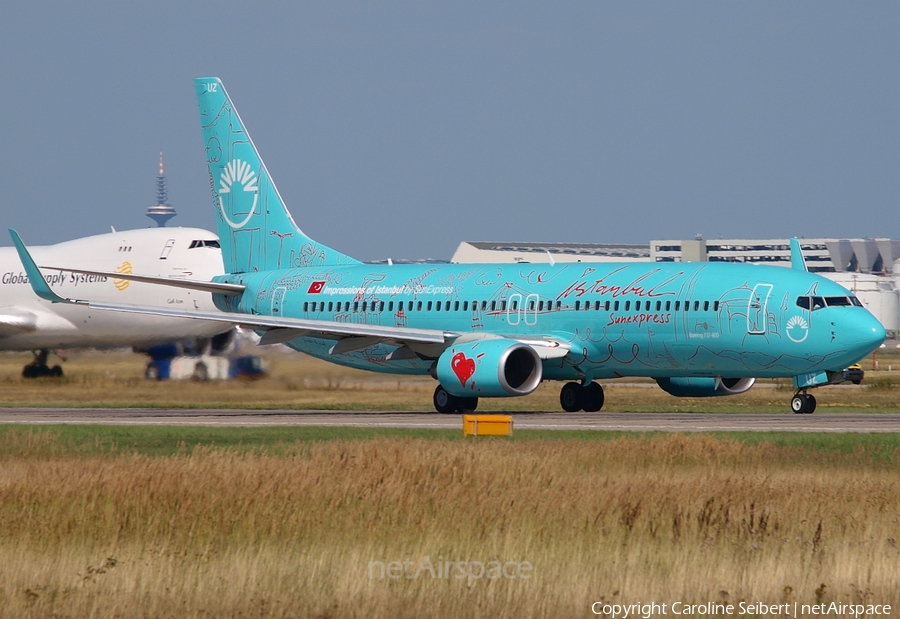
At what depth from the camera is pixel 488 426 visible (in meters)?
25.3

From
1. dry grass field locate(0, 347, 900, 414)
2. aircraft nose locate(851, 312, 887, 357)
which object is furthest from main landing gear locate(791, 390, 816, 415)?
dry grass field locate(0, 347, 900, 414)

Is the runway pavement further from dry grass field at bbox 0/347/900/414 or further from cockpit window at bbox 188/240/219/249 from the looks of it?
cockpit window at bbox 188/240/219/249

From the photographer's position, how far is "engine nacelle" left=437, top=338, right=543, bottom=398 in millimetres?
32469

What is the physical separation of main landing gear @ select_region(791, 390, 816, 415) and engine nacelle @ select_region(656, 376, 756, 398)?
9.00 feet

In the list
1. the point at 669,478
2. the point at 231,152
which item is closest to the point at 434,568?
the point at 669,478

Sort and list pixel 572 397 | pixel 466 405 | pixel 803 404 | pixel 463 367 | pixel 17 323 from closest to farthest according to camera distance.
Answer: pixel 463 367 < pixel 803 404 < pixel 466 405 < pixel 572 397 < pixel 17 323

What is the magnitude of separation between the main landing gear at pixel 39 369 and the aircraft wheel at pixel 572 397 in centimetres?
1571

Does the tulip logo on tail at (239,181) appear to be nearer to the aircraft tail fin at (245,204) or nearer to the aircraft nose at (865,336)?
the aircraft tail fin at (245,204)

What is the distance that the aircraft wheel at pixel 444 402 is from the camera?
114ft

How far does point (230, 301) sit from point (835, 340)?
56.4ft

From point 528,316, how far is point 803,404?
6.65 meters

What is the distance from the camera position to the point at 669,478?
60.4 ft

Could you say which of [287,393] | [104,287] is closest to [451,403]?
[287,393]

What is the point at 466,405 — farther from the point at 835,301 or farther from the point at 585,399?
the point at 835,301
